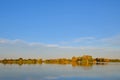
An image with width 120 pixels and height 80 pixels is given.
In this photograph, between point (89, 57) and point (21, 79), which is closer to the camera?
point (21, 79)

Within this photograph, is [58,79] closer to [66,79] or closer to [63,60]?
[66,79]

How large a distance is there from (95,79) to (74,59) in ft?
490

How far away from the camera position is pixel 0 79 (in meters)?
35.0

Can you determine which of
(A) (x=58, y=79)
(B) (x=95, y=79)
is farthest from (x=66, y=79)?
(B) (x=95, y=79)

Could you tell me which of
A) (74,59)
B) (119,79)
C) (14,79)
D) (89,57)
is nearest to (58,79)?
(14,79)

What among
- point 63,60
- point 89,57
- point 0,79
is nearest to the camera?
point 0,79

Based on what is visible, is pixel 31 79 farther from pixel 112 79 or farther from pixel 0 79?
pixel 112 79

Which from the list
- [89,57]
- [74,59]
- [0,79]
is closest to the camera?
[0,79]

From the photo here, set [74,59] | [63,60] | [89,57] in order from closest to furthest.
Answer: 1. [89,57]
2. [74,59]
3. [63,60]

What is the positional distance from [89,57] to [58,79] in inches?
5361

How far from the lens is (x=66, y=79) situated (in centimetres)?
3606

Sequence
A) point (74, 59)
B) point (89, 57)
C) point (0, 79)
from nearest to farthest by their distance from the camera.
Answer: point (0, 79)
point (89, 57)
point (74, 59)

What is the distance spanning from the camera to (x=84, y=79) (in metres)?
36.3

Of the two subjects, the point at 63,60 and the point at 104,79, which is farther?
the point at 63,60
